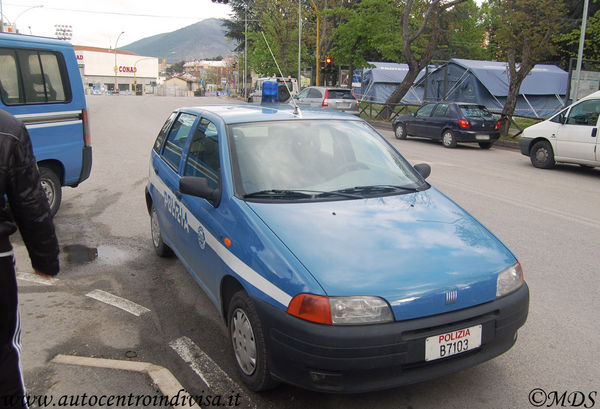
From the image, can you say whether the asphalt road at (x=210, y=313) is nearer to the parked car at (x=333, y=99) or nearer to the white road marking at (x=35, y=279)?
the white road marking at (x=35, y=279)

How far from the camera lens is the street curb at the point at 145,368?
3092 millimetres

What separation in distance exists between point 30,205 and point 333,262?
1477mm

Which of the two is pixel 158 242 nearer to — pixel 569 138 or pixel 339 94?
pixel 569 138

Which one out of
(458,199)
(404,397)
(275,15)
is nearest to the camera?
(404,397)

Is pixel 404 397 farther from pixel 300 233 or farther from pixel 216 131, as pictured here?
pixel 216 131

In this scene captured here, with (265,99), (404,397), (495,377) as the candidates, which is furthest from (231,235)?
(265,99)

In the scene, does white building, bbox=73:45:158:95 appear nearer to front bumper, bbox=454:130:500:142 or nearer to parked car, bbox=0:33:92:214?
front bumper, bbox=454:130:500:142

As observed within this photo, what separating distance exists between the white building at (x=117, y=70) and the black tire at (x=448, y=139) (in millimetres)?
87640

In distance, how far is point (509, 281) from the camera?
9.87 feet

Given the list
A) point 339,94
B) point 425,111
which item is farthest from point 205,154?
point 339,94

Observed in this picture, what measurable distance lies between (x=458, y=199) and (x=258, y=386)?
618 centimetres

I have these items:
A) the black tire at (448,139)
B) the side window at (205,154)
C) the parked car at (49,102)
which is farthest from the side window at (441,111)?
the side window at (205,154)

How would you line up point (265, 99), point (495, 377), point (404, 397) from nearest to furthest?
point (404, 397) < point (495, 377) < point (265, 99)

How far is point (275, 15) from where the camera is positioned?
44.6 meters
